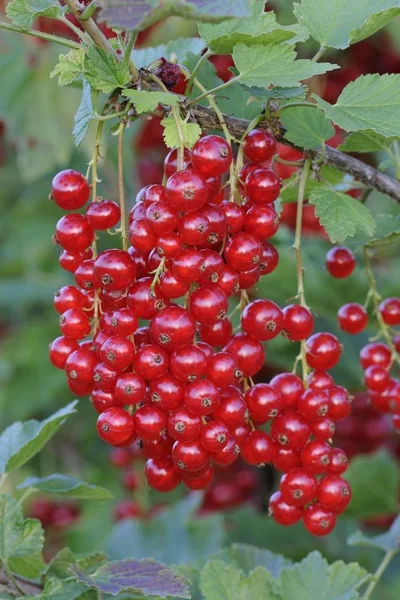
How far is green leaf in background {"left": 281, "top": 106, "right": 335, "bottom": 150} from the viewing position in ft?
3.09

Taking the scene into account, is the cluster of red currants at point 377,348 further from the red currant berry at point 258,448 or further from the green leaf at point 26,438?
the green leaf at point 26,438

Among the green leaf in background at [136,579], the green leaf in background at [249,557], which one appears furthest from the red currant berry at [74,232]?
the green leaf in background at [249,557]

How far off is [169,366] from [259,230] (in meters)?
0.16

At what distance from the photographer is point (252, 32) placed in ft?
2.67

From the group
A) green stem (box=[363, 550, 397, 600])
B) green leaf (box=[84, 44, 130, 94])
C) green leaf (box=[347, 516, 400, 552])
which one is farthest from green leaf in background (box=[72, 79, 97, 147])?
green leaf (box=[347, 516, 400, 552])

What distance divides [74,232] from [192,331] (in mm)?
161

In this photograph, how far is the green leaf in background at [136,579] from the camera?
792mm

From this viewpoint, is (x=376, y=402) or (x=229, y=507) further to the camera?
(x=229, y=507)

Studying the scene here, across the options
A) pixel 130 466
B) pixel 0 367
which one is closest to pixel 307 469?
pixel 130 466

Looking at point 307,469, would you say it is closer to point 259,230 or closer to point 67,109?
point 259,230

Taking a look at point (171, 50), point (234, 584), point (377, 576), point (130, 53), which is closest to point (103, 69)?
point (130, 53)

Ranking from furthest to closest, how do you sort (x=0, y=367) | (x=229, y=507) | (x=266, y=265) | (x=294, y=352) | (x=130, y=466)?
(x=0, y=367), (x=130, y=466), (x=229, y=507), (x=294, y=352), (x=266, y=265)

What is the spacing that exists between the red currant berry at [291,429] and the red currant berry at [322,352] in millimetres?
69

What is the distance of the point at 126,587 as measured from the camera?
2.66 ft
